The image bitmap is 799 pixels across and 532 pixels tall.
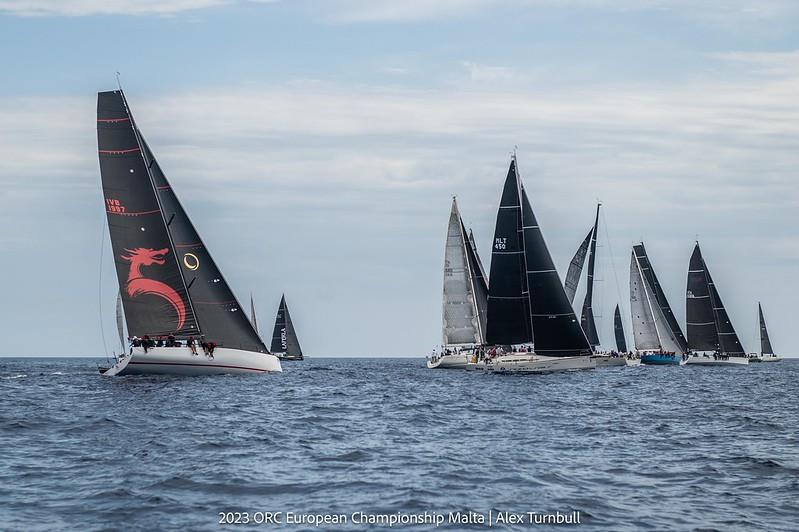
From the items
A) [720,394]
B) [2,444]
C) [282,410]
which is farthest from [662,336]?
[2,444]

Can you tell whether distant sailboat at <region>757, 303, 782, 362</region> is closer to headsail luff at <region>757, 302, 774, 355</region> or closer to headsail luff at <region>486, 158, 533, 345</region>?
headsail luff at <region>757, 302, 774, 355</region>

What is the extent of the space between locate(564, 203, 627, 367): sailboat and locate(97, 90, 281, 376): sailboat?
4447cm

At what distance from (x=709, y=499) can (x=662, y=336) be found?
9276 centimetres

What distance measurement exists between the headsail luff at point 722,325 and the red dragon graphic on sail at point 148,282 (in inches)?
2776

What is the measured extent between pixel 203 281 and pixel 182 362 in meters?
Answer: 6.12

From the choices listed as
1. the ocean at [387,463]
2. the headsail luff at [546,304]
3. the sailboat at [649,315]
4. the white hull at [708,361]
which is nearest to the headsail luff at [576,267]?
the sailboat at [649,315]

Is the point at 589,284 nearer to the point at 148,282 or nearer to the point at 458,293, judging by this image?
the point at 458,293

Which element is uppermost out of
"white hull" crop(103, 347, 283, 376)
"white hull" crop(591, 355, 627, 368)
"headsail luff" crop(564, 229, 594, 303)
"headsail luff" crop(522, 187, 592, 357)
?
"headsail luff" crop(564, 229, 594, 303)

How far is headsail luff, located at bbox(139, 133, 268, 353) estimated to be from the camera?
57312mm

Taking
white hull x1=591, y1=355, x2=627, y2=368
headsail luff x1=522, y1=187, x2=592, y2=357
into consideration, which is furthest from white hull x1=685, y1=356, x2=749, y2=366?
headsail luff x1=522, y1=187, x2=592, y2=357

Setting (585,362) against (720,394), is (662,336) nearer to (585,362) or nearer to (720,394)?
(585,362)

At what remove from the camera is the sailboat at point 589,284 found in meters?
96.4

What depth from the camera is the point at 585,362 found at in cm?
6994

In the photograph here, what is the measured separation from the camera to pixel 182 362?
53188 mm
